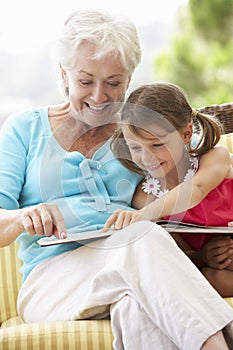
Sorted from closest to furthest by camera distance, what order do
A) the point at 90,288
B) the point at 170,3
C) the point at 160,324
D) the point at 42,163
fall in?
1. the point at 160,324
2. the point at 90,288
3. the point at 42,163
4. the point at 170,3

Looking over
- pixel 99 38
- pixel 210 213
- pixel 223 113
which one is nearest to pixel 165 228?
pixel 210 213

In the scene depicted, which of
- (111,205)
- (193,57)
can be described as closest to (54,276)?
(111,205)

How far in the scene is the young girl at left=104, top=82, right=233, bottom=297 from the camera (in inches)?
76.8

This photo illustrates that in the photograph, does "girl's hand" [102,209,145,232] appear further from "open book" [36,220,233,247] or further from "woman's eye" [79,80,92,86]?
"woman's eye" [79,80,92,86]

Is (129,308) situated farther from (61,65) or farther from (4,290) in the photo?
(61,65)

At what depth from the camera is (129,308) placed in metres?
1.69

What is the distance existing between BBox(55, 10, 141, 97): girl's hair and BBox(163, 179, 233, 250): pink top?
0.41 metres

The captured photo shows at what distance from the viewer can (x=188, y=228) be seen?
186 centimetres

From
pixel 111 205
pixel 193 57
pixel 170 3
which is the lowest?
pixel 193 57

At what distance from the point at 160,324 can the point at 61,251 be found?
420mm

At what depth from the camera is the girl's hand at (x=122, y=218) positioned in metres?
1.85

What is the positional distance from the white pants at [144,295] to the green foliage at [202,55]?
4372 mm

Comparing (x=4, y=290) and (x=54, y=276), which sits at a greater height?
(x=54, y=276)

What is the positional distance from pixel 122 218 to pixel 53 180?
0.29m
